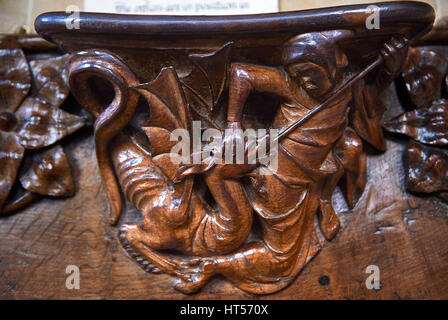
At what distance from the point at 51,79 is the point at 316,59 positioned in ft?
1.74

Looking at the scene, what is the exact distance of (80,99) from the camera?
80 cm

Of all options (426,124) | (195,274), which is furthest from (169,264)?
(426,124)

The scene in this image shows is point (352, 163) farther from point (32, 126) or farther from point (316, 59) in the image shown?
point (32, 126)

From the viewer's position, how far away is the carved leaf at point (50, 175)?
85 centimetres

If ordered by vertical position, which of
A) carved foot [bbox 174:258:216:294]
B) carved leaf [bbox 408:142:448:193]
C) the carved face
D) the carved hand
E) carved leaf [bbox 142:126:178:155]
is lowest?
carved foot [bbox 174:258:216:294]

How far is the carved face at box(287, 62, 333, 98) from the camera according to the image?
697 mm

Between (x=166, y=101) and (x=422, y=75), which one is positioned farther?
(x=422, y=75)

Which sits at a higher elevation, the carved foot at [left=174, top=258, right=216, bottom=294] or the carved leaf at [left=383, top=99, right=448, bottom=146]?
the carved leaf at [left=383, top=99, right=448, bottom=146]

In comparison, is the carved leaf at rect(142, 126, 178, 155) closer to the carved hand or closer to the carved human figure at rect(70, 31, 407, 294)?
the carved human figure at rect(70, 31, 407, 294)

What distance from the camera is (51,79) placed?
875mm

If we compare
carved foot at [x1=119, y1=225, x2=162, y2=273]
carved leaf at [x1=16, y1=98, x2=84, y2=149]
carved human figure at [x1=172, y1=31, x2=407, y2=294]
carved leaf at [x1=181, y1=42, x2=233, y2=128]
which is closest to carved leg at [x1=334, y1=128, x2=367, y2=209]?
carved human figure at [x1=172, y1=31, x2=407, y2=294]

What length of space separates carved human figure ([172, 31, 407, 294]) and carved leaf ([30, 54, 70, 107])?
363 millimetres

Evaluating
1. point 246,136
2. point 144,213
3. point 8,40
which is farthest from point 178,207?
point 8,40

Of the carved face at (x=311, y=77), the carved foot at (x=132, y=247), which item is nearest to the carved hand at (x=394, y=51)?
the carved face at (x=311, y=77)
